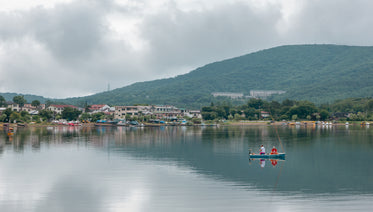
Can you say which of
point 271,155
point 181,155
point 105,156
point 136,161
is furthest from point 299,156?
point 105,156

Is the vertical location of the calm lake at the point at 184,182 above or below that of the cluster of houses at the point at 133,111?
below

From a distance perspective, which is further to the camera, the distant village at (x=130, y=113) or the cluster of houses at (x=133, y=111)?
the cluster of houses at (x=133, y=111)

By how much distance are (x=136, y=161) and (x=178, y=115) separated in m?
131

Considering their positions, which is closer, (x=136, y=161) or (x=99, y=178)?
(x=99, y=178)

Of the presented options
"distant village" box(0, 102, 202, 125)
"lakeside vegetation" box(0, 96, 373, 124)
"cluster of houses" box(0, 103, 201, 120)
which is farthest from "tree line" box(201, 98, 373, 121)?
"cluster of houses" box(0, 103, 201, 120)

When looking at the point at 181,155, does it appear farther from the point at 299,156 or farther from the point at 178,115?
the point at 178,115

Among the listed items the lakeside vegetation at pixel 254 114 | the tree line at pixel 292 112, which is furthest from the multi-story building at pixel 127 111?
the tree line at pixel 292 112

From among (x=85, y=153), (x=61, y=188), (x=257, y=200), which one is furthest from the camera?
(x=85, y=153)

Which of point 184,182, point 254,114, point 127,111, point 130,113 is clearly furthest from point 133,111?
point 184,182

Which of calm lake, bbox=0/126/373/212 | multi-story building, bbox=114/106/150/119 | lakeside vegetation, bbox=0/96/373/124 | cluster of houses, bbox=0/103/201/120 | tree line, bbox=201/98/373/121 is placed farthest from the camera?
tree line, bbox=201/98/373/121

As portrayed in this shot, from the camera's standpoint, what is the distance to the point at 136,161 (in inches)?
1549

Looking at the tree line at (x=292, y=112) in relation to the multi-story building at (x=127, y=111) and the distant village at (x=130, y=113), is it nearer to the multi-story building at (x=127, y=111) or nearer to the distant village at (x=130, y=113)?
the distant village at (x=130, y=113)

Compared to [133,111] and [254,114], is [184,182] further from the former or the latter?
[254,114]

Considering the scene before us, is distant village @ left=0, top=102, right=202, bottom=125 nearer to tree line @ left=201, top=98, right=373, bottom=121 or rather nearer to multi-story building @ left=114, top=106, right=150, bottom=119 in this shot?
multi-story building @ left=114, top=106, right=150, bottom=119
